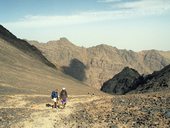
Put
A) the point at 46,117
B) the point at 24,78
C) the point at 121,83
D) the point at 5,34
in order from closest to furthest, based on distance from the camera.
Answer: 1. the point at 46,117
2. the point at 24,78
3. the point at 5,34
4. the point at 121,83

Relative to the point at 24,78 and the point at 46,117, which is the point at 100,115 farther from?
the point at 24,78

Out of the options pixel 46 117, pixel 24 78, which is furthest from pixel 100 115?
pixel 24 78

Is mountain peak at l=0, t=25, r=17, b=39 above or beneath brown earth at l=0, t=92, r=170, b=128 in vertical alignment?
above

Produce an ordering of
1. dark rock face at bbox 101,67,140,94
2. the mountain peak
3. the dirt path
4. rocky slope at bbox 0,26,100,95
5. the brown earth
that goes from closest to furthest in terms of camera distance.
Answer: the brown earth → the dirt path → rocky slope at bbox 0,26,100,95 → the mountain peak → dark rock face at bbox 101,67,140,94

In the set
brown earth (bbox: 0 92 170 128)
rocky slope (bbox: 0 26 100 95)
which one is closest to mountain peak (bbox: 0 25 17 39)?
rocky slope (bbox: 0 26 100 95)

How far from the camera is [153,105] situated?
2475cm

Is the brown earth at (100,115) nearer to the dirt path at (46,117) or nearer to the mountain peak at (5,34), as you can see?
the dirt path at (46,117)

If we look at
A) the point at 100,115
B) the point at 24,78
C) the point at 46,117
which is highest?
the point at 24,78

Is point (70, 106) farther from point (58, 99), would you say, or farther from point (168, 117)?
point (168, 117)

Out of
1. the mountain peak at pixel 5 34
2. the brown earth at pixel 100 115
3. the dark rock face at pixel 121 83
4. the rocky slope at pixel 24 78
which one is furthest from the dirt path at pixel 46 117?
the dark rock face at pixel 121 83

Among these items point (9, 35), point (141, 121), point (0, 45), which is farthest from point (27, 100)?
point (9, 35)

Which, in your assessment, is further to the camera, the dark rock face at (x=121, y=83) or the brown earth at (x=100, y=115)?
the dark rock face at (x=121, y=83)

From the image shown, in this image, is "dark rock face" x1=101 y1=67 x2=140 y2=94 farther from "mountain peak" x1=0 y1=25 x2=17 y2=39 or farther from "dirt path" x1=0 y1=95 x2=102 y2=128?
"dirt path" x1=0 y1=95 x2=102 y2=128

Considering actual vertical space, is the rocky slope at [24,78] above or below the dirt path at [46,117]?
above
